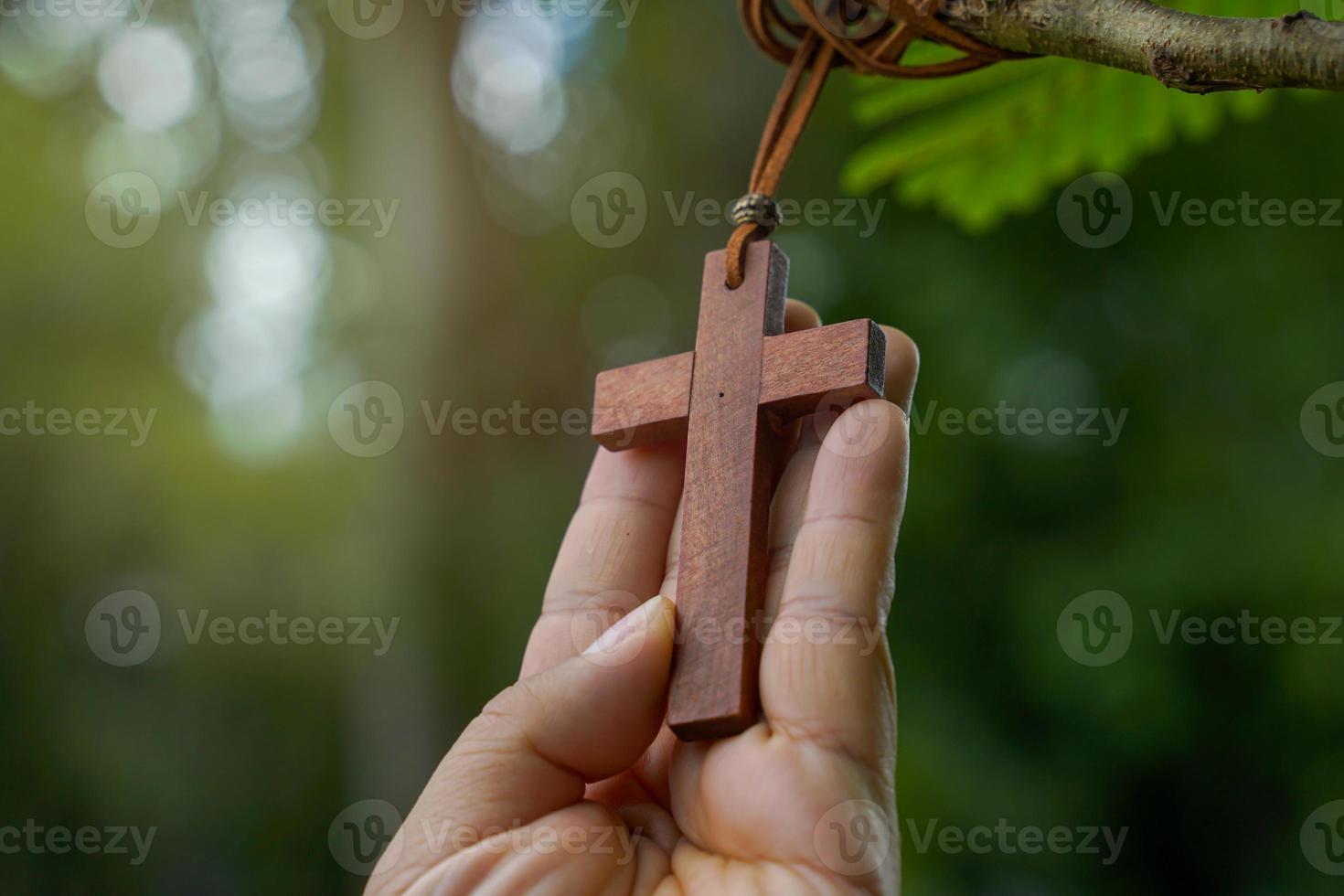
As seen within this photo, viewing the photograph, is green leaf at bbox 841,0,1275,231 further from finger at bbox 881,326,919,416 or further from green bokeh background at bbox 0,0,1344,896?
green bokeh background at bbox 0,0,1344,896

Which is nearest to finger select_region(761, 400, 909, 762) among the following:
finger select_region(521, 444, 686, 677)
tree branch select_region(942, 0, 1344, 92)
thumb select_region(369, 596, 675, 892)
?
thumb select_region(369, 596, 675, 892)

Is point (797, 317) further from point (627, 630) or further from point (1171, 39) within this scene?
point (1171, 39)

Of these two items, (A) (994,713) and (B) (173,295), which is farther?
(B) (173,295)

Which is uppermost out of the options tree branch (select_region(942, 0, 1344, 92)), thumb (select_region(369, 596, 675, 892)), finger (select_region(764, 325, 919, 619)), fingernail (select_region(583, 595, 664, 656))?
tree branch (select_region(942, 0, 1344, 92))

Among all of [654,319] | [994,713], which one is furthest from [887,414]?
[654,319]

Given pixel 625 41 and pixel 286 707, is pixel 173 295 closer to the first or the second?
pixel 286 707

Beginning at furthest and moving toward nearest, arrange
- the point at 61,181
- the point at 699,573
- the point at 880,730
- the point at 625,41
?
the point at 61,181
the point at 625,41
the point at 699,573
the point at 880,730

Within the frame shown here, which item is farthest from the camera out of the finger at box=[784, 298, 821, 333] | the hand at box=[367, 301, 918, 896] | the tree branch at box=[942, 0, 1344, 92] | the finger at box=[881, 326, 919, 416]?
the finger at box=[784, 298, 821, 333]

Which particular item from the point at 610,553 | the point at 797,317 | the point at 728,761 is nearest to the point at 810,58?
the point at 797,317
